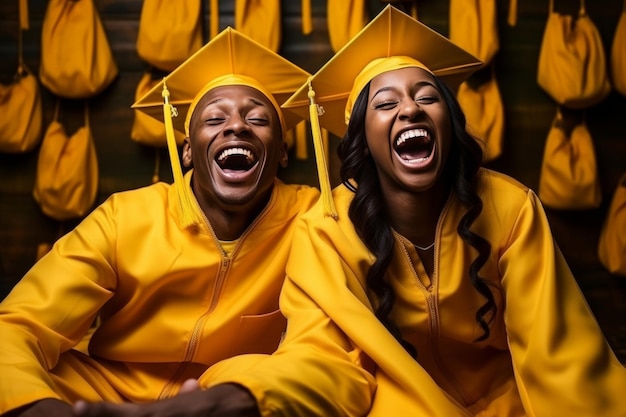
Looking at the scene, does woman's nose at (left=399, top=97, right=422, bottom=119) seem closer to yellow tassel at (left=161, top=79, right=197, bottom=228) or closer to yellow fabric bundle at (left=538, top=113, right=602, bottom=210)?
yellow tassel at (left=161, top=79, right=197, bottom=228)

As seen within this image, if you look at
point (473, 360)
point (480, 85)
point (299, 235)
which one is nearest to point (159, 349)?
point (299, 235)

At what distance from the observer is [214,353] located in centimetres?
213

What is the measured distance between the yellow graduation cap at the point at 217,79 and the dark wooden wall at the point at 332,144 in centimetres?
90

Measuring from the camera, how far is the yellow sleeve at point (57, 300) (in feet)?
5.91

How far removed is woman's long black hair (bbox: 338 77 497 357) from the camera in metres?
1.82

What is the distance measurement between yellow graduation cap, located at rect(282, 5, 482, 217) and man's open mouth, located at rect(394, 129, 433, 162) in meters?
0.20

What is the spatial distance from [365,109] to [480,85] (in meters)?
1.34

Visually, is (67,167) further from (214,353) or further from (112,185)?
(214,353)

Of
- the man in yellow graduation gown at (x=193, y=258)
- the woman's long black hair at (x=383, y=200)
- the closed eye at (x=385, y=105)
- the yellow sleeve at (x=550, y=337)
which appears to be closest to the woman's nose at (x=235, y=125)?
the man in yellow graduation gown at (x=193, y=258)

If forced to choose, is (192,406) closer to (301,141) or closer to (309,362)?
(309,362)

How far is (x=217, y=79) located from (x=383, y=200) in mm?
632

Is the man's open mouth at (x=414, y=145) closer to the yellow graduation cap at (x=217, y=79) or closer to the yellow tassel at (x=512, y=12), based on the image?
the yellow graduation cap at (x=217, y=79)

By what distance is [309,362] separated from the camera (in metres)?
1.61

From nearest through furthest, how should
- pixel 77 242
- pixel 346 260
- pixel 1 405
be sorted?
pixel 1 405
pixel 346 260
pixel 77 242
